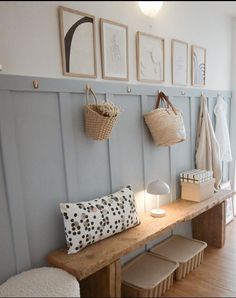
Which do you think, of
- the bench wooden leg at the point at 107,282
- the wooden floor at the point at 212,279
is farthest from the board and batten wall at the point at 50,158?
the wooden floor at the point at 212,279

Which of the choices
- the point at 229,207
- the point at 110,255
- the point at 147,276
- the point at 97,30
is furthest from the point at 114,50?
the point at 229,207

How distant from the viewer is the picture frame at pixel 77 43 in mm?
1762

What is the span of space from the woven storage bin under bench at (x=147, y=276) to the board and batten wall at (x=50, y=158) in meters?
0.54

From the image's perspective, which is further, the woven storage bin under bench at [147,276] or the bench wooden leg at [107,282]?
the woven storage bin under bench at [147,276]

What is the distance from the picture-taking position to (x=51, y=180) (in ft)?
5.83

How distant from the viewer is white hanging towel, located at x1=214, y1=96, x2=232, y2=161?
3.28 meters

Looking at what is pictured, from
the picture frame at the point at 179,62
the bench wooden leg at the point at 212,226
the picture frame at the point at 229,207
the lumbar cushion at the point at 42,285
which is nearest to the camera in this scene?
the lumbar cushion at the point at 42,285

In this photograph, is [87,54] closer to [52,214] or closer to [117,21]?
[117,21]

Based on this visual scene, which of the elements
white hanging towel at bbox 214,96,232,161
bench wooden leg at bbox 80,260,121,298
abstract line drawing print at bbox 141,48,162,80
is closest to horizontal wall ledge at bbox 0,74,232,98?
abstract line drawing print at bbox 141,48,162,80

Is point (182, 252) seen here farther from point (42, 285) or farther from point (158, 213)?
point (42, 285)

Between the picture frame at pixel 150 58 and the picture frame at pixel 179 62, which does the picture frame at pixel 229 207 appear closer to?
the picture frame at pixel 179 62

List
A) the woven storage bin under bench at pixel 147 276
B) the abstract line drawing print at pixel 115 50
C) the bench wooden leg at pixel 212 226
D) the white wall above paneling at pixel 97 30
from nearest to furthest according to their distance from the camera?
the white wall above paneling at pixel 97 30
the woven storage bin under bench at pixel 147 276
the abstract line drawing print at pixel 115 50
the bench wooden leg at pixel 212 226

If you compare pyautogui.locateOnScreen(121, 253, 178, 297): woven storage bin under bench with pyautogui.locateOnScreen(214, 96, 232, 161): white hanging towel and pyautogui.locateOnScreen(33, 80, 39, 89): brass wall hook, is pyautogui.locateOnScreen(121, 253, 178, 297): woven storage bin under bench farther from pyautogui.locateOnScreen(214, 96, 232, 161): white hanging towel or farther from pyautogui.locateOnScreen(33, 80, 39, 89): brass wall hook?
pyautogui.locateOnScreen(214, 96, 232, 161): white hanging towel

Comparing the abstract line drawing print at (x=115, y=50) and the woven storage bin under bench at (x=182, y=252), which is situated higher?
the abstract line drawing print at (x=115, y=50)
